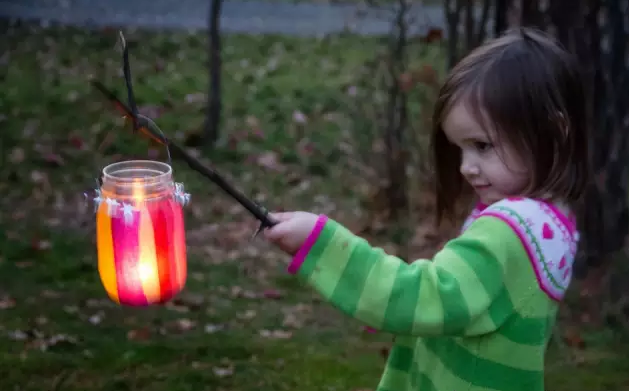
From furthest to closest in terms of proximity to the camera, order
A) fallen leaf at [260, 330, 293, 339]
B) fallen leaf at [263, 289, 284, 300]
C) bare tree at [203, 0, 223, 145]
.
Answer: bare tree at [203, 0, 223, 145], fallen leaf at [263, 289, 284, 300], fallen leaf at [260, 330, 293, 339]

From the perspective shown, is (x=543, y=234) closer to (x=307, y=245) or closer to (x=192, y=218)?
(x=307, y=245)

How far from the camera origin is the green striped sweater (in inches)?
60.5

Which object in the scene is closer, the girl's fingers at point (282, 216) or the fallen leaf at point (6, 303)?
the girl's fingers at point (282, 216)

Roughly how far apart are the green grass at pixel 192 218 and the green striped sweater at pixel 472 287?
71 centimetres

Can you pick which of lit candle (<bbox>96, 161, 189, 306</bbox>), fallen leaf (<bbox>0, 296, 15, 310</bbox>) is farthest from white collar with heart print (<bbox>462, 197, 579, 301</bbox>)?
fallen leaf (<bbox>0, 296, 15, 310</bbox>)

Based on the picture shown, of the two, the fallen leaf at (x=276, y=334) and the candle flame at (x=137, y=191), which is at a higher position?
the candle flame at (x=137, y=191)

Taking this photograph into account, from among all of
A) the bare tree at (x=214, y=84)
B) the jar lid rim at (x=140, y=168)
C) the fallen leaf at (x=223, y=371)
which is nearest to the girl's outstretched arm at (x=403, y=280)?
the jar lid rim at (x=140, y=168)

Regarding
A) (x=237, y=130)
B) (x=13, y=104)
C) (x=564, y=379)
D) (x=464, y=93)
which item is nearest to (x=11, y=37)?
(x=13, y=104)

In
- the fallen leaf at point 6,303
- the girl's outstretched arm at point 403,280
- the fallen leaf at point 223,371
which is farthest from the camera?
the fallen leaf at point 6,303

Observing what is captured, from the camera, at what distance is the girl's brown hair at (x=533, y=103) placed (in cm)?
168

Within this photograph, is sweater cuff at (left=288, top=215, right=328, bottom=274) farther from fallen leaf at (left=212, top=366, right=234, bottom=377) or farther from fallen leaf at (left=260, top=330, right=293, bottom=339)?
fallen leaf at (left=260, top=330, right=293, bottom=339)

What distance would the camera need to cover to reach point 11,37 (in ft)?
31.0

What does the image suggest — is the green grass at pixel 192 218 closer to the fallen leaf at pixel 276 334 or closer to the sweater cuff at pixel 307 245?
the fallen leaf at pixel 276 334

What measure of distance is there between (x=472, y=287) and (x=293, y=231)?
369 mm
